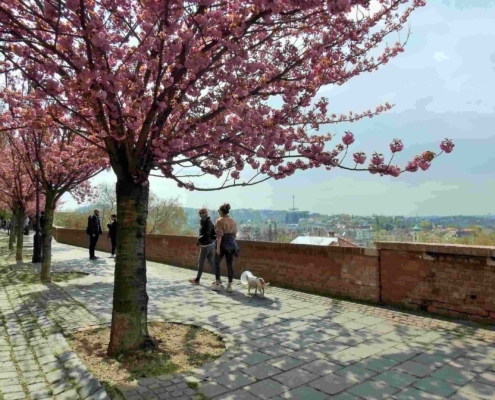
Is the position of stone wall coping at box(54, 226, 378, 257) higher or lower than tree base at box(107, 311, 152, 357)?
higher

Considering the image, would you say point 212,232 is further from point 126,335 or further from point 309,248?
point 126,335

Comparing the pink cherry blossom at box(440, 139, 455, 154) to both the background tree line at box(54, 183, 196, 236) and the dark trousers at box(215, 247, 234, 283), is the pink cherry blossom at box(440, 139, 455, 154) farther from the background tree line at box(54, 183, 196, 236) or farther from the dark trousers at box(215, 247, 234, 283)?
the background tree line at box(54, 183, 196, 236)

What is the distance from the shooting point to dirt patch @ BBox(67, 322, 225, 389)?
4.09 m

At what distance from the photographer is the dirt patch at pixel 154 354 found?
4.09 meters

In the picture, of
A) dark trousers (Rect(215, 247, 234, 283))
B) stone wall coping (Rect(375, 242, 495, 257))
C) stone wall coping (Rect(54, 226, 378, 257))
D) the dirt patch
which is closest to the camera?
the dirt patch

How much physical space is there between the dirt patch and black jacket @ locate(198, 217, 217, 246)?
3599 millimetres

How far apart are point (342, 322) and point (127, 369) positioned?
10.7ft

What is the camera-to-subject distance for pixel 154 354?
4582 mm

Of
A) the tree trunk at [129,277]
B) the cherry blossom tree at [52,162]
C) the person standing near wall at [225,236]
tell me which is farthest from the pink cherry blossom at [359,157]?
the cherry blossom tree at [52,162]

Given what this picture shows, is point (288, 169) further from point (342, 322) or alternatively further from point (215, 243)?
point (215, 243)

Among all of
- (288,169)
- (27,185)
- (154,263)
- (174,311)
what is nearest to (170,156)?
(288,169)

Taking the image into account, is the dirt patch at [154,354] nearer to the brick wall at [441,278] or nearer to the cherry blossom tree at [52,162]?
the brick wall at [441,278]

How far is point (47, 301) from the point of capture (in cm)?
766

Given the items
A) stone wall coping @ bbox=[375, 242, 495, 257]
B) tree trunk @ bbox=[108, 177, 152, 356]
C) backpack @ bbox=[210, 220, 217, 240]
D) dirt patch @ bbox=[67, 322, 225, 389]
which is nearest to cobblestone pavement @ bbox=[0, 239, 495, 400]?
dirt patch @ bbox=[67, 322, 225, 389]
